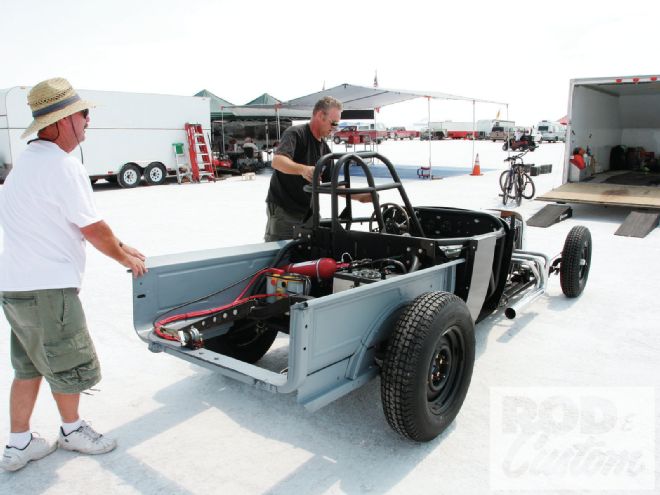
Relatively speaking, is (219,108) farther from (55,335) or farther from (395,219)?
(55,335)

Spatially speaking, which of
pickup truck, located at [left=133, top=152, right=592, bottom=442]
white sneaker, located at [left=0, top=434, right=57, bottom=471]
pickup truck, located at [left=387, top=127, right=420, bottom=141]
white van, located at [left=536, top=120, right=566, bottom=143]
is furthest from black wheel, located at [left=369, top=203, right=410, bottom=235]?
pickup truck, located at [left=387, top=127, right=420, bottom=141]

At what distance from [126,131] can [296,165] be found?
12949mm

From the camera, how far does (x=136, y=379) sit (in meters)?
3.71

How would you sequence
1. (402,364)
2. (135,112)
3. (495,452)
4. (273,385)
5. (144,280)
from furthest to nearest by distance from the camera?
(135,112) → (144,280) → (495,452) → (402,364) → (273,385)

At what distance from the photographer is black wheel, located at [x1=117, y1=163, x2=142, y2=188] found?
15.7 metres

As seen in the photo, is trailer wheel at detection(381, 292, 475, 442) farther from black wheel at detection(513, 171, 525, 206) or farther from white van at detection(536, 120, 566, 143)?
white van at detection(536, 120, 566, 143)

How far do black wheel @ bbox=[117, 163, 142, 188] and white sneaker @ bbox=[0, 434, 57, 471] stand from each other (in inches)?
550

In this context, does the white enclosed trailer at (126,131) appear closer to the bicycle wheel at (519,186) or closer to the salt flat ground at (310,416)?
the bicycle wheel at (519,186)

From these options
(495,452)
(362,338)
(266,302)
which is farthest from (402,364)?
(266,302)

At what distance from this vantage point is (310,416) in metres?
3.25

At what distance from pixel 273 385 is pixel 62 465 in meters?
1.24

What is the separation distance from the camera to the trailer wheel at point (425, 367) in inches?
105

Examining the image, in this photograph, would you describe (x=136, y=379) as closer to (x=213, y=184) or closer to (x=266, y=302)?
(x=266, y=302)

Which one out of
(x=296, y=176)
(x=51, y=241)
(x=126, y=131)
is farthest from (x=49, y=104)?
(x=126, y=131)
